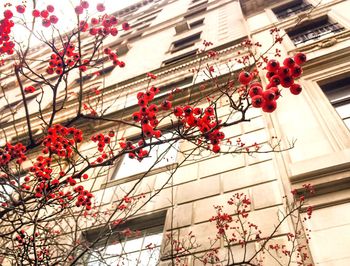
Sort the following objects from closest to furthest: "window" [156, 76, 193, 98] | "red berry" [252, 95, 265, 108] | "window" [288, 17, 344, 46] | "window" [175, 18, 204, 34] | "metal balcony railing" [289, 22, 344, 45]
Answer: "red berry" [252, 95, 265, 108]
"metal balcony railing" [289, 22, 344, 45]
"window" [288, 17, 344, 46]
"window" [156, 76, 193, 98]
"window" [175, 18, 204, 34]

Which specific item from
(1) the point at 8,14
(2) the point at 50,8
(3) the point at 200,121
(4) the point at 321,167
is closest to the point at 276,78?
(3) the point at 200,121

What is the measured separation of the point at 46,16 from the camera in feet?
16.3

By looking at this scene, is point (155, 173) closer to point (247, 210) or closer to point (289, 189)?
point (247, 210)

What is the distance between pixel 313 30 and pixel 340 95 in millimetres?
5521

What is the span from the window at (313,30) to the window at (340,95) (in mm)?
3835

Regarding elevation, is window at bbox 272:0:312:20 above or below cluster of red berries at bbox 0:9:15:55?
above

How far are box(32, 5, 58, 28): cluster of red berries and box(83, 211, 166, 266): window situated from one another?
155 inches

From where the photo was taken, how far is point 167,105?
3.72 meters

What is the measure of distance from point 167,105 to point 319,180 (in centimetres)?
315

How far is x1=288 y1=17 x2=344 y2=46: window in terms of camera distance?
10.9m

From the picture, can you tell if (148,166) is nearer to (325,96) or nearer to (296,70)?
(325,96)

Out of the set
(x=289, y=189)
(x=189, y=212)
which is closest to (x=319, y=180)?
(x=289, y=189)

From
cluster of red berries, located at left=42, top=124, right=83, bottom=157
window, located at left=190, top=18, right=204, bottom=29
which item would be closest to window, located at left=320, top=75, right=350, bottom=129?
cluster of red berries, located at left=42, top=124, right=83, bottom=157

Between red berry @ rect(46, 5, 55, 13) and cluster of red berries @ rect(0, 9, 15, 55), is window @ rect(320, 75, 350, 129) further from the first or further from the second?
cluster of red berries @ rect(0, 9, 15, 55)
